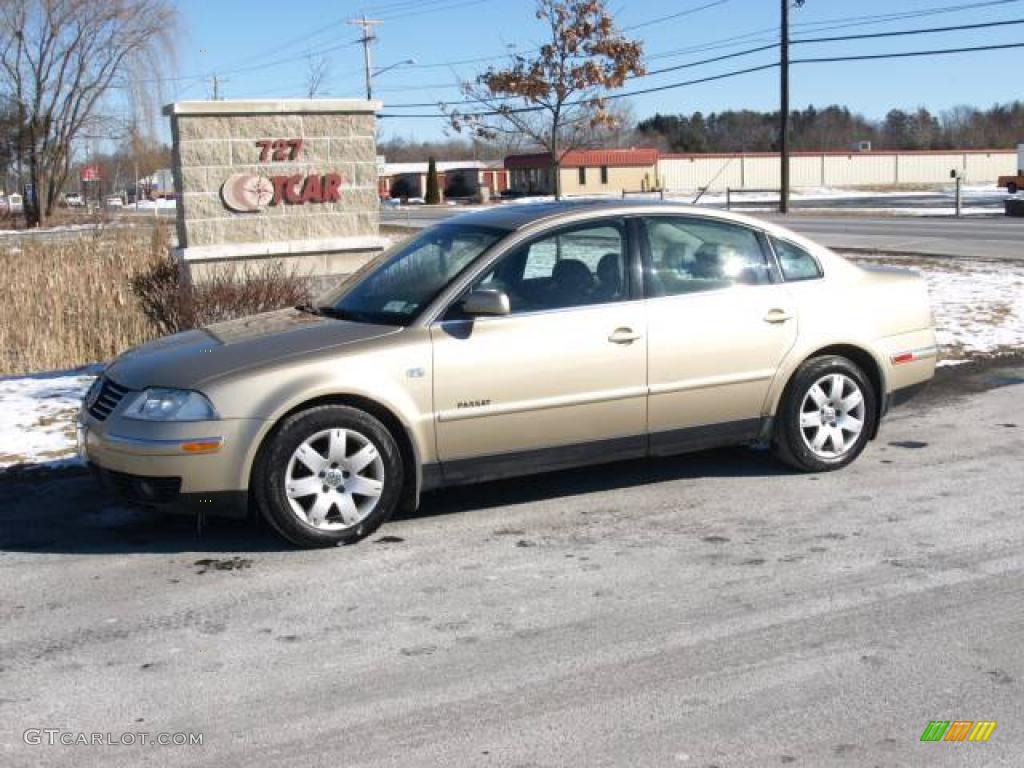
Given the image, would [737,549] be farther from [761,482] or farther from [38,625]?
[38,625]

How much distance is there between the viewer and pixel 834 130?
140 m

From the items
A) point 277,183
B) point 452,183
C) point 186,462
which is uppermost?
point 452,183

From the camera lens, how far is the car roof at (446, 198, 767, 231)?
612cm

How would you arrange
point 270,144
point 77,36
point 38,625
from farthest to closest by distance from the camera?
point 77,36
point 270,144
point 38,625

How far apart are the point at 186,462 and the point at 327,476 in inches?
25.1

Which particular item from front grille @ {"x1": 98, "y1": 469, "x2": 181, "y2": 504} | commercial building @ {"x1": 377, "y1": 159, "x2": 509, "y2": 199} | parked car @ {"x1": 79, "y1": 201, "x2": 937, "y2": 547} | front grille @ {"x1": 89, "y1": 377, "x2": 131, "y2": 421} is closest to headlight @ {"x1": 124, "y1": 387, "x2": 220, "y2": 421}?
parked car @ {"x1": 79, "y1": 201, "x2": 937, "y2": 547}

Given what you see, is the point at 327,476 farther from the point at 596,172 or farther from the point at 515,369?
the point at 596,172

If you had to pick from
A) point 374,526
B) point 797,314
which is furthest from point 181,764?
point 797,314

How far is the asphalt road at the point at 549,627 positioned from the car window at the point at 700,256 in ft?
3.71

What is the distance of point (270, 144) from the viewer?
1171 cm

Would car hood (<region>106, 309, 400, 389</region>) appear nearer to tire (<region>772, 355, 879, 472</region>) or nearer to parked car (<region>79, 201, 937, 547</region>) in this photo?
parked car (<region>79, 201, 937, 547</region>)

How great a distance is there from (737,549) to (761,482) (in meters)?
1.23

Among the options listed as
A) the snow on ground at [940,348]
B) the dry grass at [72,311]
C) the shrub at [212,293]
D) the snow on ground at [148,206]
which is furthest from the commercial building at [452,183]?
the shrub at [212,293]

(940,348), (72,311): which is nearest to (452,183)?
(72,311)
